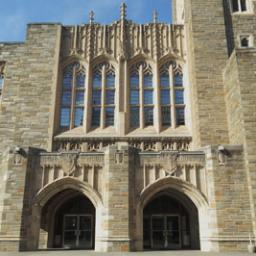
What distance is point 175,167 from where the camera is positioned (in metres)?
16.3

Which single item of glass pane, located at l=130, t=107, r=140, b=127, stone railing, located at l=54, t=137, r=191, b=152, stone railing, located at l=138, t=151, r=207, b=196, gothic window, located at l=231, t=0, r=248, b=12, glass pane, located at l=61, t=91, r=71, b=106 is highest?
gothic window, located at l=231, t=0, r=248, b=12

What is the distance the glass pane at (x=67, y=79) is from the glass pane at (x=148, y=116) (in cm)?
509

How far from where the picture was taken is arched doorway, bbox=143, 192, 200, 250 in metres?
18.7

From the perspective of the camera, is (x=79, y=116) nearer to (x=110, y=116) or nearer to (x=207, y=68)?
(x=110, y=116)

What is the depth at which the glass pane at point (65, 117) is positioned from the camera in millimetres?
21078

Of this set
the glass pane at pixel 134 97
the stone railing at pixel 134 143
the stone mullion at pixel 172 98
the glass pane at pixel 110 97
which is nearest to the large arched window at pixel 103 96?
the glass pane at pixel 110 97

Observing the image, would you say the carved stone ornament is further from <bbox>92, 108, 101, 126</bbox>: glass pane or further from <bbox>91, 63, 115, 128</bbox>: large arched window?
<bbox>92, 108, 101, 126</bbox>: glass pane

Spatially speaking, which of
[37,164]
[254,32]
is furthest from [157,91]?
[37,164]

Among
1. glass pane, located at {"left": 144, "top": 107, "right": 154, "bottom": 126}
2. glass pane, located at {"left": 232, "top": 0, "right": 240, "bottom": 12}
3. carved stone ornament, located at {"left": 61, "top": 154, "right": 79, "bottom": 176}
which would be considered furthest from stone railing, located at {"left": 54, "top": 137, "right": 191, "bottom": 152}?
glass pane, located at {"left": 232, "top": 0, "right": 240, "bottom": 12}

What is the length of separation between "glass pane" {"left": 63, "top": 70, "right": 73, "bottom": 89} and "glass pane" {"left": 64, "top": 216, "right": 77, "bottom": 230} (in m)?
8.04

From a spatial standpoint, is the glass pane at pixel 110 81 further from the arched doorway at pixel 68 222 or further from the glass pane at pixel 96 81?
the arched doorway at pixel 68 222

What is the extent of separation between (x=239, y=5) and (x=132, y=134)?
11.9 meters

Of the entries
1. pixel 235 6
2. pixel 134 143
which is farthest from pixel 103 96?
pixel 235 6

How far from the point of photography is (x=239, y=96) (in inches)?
693
